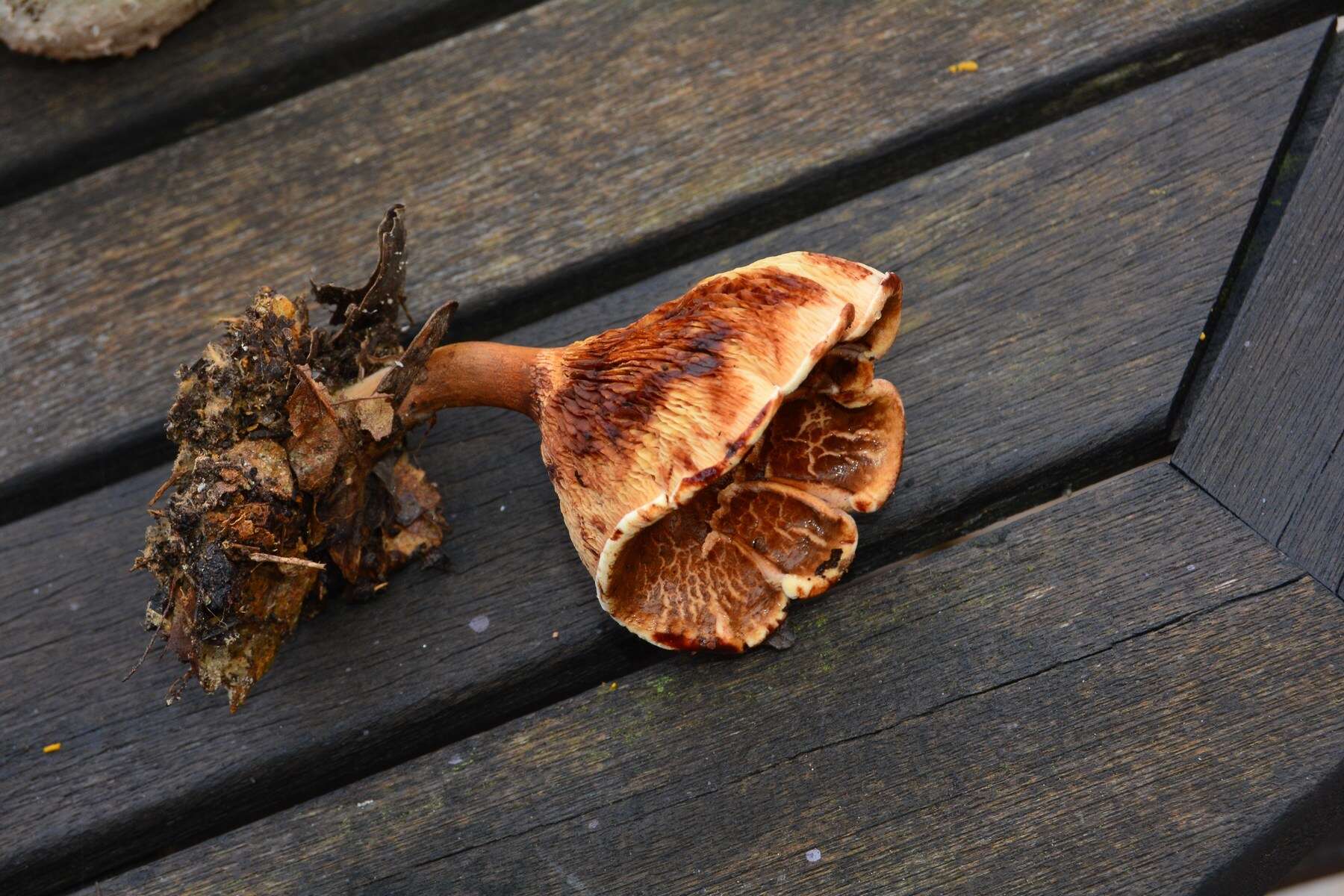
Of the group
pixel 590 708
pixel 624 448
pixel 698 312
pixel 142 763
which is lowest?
pixel 142 763

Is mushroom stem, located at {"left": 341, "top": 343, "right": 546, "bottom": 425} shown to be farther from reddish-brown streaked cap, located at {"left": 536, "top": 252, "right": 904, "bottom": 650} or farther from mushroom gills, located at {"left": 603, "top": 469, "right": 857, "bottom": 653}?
mushroom gills, located at {"left": 603, "top": 469, "right": 857, "bottom": 653}

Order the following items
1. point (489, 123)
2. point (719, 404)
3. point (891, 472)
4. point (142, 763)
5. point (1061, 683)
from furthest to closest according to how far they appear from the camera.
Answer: point (489, 123)
point (142, 763)
point (1061, 683)
point (891, 472)
point (719, 404)

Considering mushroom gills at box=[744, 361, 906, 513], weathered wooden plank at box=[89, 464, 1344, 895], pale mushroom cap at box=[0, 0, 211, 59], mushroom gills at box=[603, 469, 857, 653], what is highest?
pale mushroom cap at box=[0, 0, 211, 59]

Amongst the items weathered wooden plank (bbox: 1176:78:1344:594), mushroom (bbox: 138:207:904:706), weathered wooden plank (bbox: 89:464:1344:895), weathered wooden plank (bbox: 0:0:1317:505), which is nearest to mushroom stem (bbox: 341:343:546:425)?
mushroom (bbox: 138:207:904:706)

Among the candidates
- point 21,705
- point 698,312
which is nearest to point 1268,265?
point 698,312

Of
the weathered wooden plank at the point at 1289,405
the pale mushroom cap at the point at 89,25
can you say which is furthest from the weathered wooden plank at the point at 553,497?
the pale mushroom cap at the point at 89,25

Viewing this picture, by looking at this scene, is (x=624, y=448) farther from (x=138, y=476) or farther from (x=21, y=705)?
(x=21, y=705)

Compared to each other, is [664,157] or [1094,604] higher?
[664,157]
